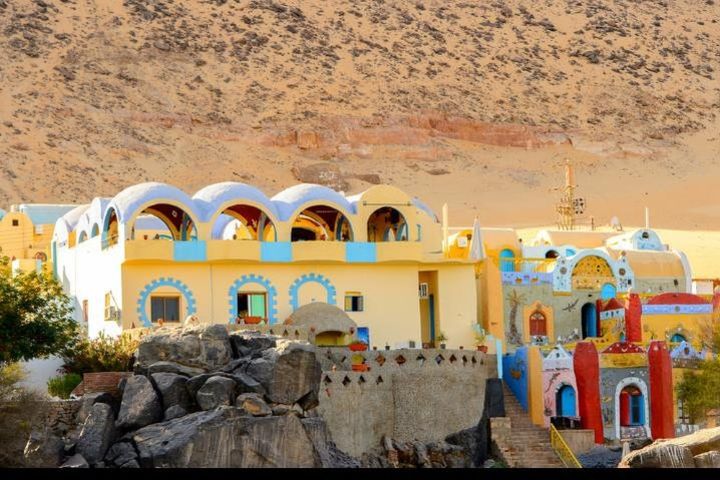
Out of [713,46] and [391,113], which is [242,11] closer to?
[391,113]

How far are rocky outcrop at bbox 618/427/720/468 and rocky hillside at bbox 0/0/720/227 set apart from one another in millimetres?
62641

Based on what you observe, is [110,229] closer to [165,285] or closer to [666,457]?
[165,285]

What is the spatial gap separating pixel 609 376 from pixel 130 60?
233 feet

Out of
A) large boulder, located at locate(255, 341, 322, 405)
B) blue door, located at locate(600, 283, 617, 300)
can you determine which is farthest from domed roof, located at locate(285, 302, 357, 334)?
blue door, located at locate(600, 283, 617, 300)

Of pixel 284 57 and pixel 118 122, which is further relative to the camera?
pixel 284 57

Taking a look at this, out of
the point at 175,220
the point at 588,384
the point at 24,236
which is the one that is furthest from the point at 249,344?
the point at 24,236

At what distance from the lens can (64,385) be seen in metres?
39.3

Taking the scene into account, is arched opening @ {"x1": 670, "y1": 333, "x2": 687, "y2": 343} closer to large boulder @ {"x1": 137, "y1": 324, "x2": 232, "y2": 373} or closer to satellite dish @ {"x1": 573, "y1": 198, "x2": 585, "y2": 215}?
large boulder @ {"x1": 137, "y1": 324, "x2": 232, "y2": 373}

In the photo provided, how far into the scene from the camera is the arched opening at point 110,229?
47.4 metres

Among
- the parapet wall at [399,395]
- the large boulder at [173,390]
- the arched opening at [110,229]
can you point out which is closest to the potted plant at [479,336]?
the parapet wall at [399,395]

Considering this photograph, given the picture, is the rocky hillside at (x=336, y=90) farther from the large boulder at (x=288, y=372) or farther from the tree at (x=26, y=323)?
the large boulder at (x=288, y=372)

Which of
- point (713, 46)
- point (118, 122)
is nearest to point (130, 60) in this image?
point (118, 122)

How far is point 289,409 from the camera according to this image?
37.2 metres

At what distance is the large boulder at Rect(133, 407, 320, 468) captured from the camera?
115 feet
